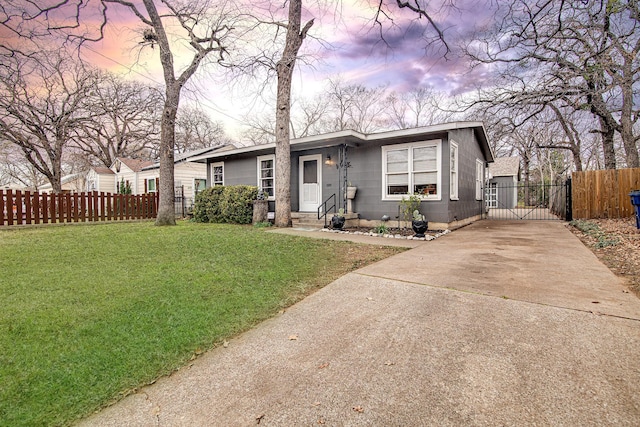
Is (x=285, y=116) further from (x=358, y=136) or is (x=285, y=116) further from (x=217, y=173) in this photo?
(x=217, y=173)

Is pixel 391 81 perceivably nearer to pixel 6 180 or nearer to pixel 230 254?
pixel 230 254

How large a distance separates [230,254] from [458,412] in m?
4.21

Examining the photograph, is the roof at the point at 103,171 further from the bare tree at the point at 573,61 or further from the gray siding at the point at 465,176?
the bare tree at the point at 573,61

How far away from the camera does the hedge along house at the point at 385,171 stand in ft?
28.9

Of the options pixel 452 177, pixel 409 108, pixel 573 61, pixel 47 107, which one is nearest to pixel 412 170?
pixel 452 177

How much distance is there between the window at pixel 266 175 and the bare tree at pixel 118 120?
11694 millimetres

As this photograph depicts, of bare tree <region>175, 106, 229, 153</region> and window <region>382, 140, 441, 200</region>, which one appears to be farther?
bare tree <region>175, 106, 229, 153</region>

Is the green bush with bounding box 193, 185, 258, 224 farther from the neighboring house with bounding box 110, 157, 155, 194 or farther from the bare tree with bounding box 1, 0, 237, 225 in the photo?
the neighboring house with bounding box 110, 157, 155, 194

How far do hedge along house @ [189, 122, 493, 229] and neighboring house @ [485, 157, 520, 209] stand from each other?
12741 mm

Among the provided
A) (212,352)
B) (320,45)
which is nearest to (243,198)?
(320,45)

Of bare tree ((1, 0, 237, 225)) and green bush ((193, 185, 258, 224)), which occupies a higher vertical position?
bare tree ((1, 0, 237, 225))

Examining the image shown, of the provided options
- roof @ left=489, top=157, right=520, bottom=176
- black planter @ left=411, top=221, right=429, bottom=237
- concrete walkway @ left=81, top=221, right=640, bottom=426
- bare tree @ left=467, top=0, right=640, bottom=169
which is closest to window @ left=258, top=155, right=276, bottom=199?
black planter @ left=411, top=221, right=429, bottom=237

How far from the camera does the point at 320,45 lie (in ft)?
32.9

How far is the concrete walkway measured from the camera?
158 centimetres
